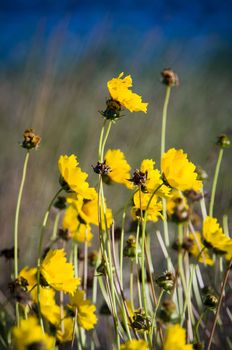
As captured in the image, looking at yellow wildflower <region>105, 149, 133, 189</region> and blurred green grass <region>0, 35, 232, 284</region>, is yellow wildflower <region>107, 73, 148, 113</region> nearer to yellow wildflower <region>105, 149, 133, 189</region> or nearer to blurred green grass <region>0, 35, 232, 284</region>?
yellow wildflower <region>105, 149, 133, 189</region>

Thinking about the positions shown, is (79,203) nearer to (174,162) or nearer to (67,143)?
(174,162)

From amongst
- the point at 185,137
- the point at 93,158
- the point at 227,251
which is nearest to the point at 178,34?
the point at 185,137

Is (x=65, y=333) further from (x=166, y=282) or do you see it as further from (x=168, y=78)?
(x=168, y=78)

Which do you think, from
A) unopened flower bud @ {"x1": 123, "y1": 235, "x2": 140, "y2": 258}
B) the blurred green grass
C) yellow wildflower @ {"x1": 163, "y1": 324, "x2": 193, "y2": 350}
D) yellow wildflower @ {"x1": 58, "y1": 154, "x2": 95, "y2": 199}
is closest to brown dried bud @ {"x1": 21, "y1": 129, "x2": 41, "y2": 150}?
yellow wildflower @ {"x1": 58, "y1": 154, "x2": 95, "y2": 199}

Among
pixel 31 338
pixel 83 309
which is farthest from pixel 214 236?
pixel 31 338

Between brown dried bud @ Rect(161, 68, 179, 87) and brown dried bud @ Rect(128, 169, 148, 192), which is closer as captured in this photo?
brown dried bud @ Rect(128, 169, 148, 192)

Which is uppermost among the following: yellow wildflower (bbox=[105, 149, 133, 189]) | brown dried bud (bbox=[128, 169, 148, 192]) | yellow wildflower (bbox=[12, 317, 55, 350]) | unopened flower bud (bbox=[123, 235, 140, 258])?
yellow wildflower (bbox=[105, 149, 133, 189])
